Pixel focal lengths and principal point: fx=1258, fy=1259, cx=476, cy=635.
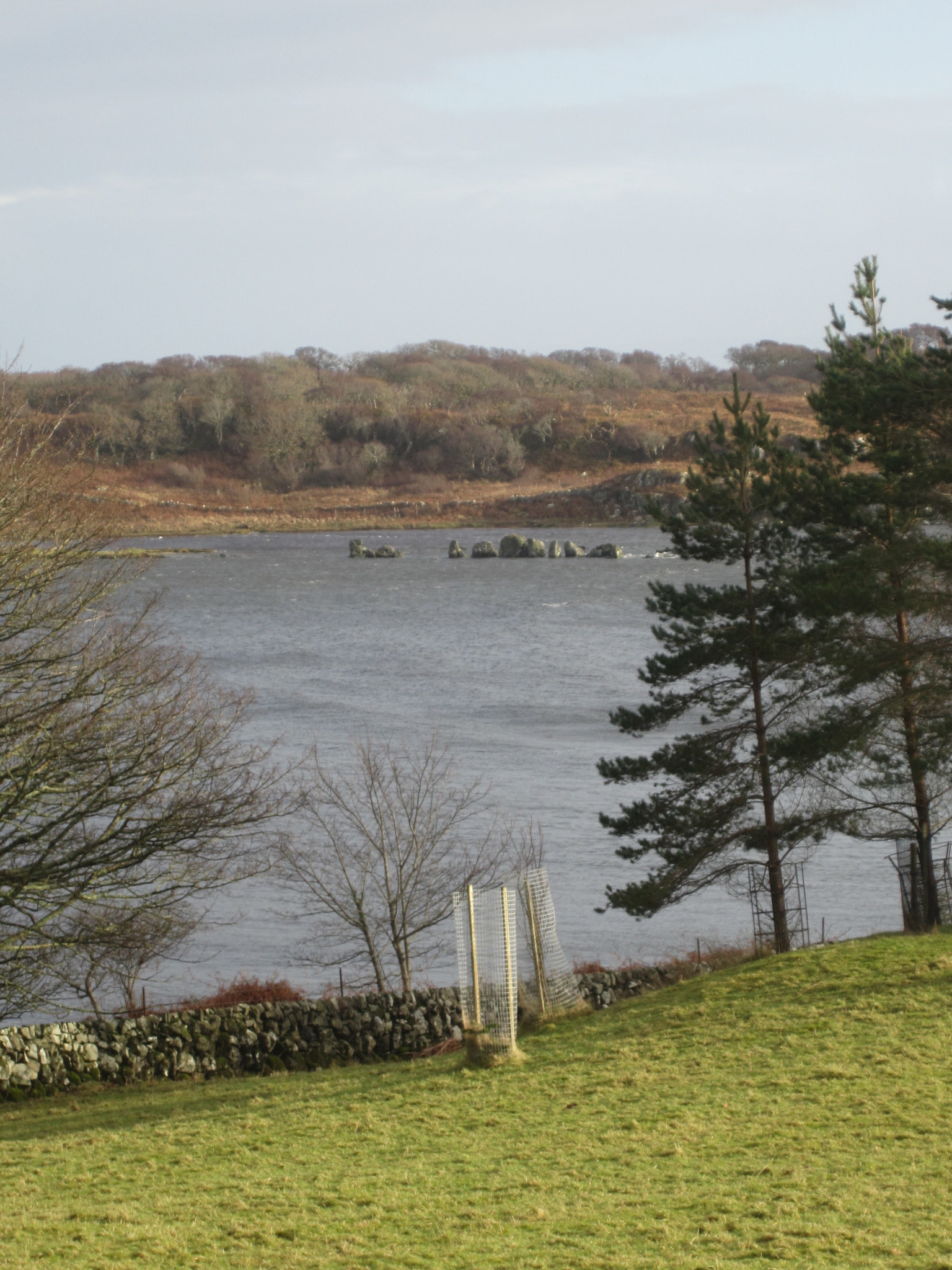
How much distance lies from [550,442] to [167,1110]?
181019 mm

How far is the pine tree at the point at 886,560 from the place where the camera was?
1880 centimetres

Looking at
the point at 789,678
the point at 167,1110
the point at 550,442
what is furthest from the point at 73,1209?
the point at 550,442

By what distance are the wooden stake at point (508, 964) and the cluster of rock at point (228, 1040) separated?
14.7 ft

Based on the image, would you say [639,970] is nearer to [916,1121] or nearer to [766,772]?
[766,772]

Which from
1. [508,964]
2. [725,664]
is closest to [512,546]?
[725,664]

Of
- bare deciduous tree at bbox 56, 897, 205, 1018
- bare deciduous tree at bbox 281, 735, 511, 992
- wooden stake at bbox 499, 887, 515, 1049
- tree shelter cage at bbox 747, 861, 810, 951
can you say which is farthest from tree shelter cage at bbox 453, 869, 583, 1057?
tree shelter cage at bbox 747, 861, 810, 951

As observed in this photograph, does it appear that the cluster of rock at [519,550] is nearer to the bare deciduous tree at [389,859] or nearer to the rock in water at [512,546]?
the rock in water at [512,546]

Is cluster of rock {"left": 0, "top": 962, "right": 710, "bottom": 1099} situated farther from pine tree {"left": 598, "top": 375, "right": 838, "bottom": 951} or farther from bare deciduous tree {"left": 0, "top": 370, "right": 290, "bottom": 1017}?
pine tree {"left": 598, "top": 375, "right": 838, "bottom": 951}

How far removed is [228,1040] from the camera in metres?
16.9

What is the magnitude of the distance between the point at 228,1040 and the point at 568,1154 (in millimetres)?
8871

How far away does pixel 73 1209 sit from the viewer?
8430 millimetres

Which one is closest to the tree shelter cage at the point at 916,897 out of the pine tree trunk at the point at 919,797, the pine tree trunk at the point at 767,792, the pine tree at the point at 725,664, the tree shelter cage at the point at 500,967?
the pine tree trunk at the point at 919,797

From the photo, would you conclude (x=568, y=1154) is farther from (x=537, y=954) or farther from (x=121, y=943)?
(x=121, y=943)

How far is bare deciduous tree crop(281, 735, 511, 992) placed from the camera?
2281cm
